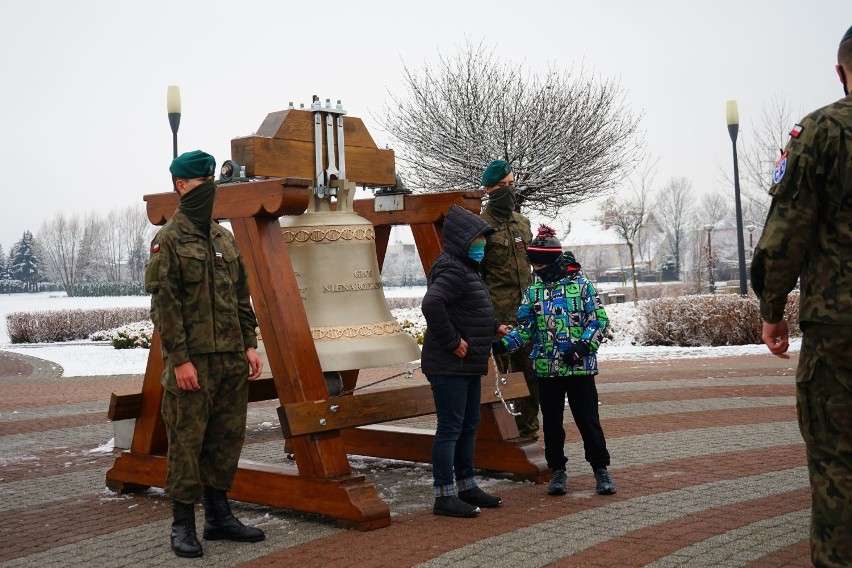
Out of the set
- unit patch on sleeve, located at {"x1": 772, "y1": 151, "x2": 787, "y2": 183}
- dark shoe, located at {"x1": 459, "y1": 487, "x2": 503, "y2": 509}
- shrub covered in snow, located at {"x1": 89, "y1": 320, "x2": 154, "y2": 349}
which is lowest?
dark shoe, located at {"x1": 459, "y1": 487, "x2": 503, "y2": 509}

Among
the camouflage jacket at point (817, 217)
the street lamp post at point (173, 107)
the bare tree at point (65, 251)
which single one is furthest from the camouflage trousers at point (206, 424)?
the bare tree at point (65, 251)

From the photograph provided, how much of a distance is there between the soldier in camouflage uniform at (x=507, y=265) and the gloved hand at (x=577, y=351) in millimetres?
1350

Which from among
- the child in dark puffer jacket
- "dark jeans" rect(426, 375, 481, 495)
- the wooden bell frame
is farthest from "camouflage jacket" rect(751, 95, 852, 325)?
the wooden bell frame

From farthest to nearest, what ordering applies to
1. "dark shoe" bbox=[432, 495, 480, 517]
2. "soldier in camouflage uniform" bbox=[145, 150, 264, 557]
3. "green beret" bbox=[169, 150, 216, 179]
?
"dark shoe" bbox=[432, 495, 480, 517]
"green beret" bbox=[169, 150, 216, 179]
"soldier in camouflage uniform" bbox=[145, 150, 264, 557]

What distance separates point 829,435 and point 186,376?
311 cm

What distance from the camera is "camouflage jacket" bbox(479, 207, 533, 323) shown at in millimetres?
7277

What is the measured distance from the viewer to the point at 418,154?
2398cm

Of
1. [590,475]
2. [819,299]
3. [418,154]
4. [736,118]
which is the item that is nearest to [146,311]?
[418,154]

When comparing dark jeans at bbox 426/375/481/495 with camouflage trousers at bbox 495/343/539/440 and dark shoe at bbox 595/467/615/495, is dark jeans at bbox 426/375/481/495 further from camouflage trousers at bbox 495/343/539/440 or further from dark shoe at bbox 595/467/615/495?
camouflage trousers at bbox 495/343/539/440

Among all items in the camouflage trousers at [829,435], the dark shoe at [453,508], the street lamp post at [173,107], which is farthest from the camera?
the street lamp post at [173,107]

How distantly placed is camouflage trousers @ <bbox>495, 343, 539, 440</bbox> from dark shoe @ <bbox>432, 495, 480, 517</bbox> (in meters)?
1.90

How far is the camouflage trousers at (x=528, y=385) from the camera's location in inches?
290

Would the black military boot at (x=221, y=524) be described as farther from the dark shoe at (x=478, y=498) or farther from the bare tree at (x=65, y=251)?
the bare tree at (x=65, y=251)

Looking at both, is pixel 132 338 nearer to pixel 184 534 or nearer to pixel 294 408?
pixel 294 408
